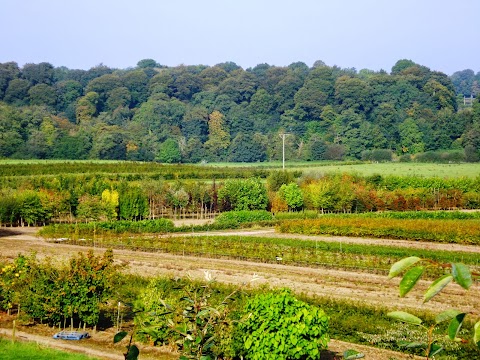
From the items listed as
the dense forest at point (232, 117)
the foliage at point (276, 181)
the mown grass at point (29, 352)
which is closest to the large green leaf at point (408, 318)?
the mown grass at point (29, 352)

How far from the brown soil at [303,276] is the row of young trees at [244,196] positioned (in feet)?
35.0

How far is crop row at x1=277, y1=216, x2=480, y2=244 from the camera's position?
136 ft

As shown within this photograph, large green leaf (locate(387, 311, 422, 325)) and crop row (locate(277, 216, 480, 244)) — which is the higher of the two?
large green leaf (locate(387, 311, 422, 325))

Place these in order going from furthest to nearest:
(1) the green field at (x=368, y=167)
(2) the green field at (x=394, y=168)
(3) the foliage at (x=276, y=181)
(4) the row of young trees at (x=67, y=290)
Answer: (2) the green field at (x=394, y=168), (1) the green field at (x=368, y=167), (3) the foliage at (x=276, y=181), (4) the row of young trees at (x=67, y=290)

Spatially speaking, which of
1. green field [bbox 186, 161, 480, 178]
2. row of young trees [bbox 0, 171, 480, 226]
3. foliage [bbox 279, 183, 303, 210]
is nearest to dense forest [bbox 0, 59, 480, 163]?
green field [bbox 186, 161, 480, 178]

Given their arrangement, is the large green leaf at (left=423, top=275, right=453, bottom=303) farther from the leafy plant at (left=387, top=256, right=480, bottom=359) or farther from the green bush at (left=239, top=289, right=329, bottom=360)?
the green bush at (left=239, top=289, right=329, bottom=360)

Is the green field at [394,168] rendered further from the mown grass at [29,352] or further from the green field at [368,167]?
the mown grass at [29,352]

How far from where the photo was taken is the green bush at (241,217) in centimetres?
5011

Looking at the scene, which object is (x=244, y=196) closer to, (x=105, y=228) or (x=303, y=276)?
(x=105, y=228)

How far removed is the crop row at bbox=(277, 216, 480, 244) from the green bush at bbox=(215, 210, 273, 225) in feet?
14.1

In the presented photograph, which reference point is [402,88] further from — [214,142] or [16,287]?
[16,287]

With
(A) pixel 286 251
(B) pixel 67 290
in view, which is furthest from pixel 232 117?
(B) pixel 67 290

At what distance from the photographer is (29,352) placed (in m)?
17.1

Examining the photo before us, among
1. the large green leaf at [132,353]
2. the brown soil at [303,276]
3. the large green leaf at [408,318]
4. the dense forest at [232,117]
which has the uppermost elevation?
the dense forest at [232,117]
